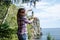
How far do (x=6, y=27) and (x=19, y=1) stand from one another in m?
1.23

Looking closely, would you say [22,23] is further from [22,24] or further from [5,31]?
[5,31]

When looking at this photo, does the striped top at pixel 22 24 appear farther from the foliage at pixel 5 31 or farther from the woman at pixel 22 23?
the foliage at pixel 5 31

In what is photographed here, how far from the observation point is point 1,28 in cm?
970

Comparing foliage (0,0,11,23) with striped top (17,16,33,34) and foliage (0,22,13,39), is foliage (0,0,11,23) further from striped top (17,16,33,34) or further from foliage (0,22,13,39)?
striped top (17,16,33,34)

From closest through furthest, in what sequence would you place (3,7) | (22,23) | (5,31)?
(22,23) → (5,31) → (3,7)

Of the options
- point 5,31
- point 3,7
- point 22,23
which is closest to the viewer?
point 22,23

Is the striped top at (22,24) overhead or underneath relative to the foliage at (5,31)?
overhead

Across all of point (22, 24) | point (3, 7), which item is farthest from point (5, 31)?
point (22, 24)

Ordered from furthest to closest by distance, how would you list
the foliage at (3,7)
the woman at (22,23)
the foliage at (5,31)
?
the foliage at (3,7) → the foliage at (5,31) → the woman at (22,23)

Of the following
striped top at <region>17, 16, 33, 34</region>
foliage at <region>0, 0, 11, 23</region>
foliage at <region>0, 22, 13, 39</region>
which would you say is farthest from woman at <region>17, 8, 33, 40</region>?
foliage at <region>0, 0, 11, 23</region>

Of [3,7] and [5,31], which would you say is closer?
[5,31]

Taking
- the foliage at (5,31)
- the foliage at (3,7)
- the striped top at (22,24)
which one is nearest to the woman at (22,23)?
the striped top at (22,24)

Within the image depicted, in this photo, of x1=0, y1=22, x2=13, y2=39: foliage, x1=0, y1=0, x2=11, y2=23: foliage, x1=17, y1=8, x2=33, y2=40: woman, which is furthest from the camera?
x1=0, y1=0, x2=11, y2=23: foliage

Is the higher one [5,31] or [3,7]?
[3,7]
